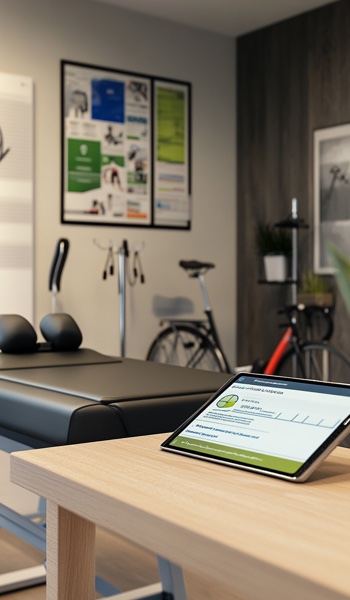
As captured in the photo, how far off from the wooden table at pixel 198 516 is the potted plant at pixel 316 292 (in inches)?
136

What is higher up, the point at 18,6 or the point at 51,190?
the point at 18,6

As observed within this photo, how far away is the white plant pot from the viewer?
473cm

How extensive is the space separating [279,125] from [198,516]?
14.5ft

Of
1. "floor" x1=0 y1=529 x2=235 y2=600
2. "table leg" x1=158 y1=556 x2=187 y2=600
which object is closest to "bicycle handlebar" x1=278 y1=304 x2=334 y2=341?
"floor" x1=0 y1=529 x2=235 y2=600

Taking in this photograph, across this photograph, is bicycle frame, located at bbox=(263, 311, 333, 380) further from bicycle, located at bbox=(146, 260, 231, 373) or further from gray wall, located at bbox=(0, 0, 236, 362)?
gray wall, located at bbox=(0, 0, 236, 362)

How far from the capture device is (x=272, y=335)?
505 cm

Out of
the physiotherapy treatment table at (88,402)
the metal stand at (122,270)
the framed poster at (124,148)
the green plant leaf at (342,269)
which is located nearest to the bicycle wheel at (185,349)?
the metal stand at (122,270)

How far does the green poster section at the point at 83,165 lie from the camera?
4.56 m

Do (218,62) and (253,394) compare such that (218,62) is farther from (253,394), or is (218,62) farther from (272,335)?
(253,394)

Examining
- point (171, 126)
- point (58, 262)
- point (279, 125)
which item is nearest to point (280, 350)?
point (58, 262)

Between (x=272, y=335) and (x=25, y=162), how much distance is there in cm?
183

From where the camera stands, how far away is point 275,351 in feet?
15.5

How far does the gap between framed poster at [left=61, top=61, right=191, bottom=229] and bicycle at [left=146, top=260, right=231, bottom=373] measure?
464mm

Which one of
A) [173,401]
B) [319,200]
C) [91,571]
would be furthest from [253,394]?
[319,200]
